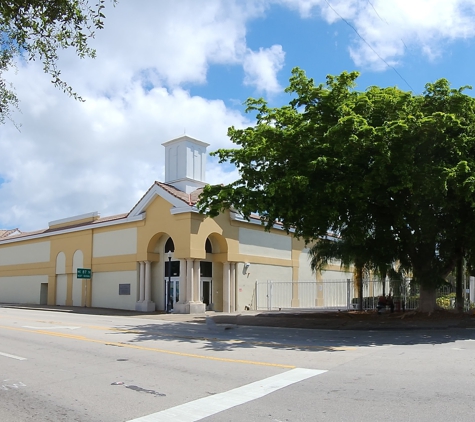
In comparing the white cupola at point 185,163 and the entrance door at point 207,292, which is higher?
the white cupola at point 185,163

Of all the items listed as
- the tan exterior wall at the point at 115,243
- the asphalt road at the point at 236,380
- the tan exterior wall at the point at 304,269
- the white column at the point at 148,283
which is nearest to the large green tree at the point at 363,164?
the asphalt road at the point at 236,380

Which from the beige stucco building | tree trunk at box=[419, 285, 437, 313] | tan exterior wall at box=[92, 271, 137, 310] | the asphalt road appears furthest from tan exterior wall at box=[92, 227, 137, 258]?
the asphalt road

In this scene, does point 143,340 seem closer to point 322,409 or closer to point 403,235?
point 322,409

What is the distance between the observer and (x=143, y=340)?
1477cm

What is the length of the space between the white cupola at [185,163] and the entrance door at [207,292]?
604cm

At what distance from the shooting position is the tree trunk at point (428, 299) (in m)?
20.8

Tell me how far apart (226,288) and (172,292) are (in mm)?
3421

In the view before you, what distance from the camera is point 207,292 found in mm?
32594

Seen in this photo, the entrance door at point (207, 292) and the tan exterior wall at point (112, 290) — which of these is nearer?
the entrance door at point (207, 292)

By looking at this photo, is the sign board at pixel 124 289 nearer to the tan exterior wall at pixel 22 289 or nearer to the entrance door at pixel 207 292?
the entrance door at pixel 207 292

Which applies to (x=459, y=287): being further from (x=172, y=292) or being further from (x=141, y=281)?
(x=141, y=281)

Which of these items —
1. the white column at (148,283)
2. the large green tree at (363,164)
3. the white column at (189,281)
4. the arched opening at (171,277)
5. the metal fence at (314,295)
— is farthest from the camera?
the white column at (148,283)

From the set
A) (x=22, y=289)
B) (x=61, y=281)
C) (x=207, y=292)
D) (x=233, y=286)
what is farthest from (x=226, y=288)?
(x=22, y=289)

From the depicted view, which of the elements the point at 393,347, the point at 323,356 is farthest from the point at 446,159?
the point at 323,356
